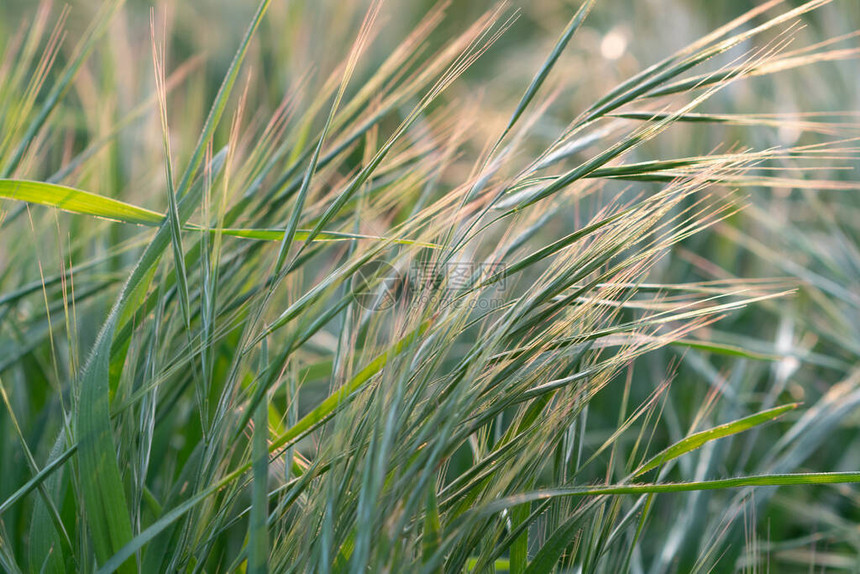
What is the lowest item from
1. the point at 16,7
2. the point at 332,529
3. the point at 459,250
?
the point at 332,529

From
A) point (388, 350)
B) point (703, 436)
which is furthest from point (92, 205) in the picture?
point (703, 436)

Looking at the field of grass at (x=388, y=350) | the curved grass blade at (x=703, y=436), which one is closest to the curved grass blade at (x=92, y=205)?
the field of grass at (x=388, y=350)

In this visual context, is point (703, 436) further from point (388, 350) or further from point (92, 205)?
point (92, 205)

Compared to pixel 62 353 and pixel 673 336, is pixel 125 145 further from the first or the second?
pixel 673 336

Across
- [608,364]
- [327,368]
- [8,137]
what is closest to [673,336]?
[608,364]

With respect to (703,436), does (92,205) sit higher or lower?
higher

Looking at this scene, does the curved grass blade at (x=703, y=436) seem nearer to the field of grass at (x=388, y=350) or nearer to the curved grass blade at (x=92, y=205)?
the field of grass at (x=388, y=350)

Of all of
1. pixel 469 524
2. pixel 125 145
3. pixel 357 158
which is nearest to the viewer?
pixel 469 524

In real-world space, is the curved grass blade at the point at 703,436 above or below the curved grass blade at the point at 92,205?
below

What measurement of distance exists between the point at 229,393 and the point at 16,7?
6.45ft

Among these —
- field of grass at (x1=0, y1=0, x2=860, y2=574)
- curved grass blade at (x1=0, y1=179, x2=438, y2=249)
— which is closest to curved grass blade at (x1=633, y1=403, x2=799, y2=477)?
field of grass at (x1=0, y1=0, x2=860, y2=574)

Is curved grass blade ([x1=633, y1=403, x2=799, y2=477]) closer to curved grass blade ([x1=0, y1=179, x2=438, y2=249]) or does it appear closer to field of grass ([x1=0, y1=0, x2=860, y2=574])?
field of grass ([x1=0, y1=0, x2=860, y2=574])

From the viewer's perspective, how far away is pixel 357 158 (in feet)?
3.61

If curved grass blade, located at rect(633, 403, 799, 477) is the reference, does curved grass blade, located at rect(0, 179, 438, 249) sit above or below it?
above
